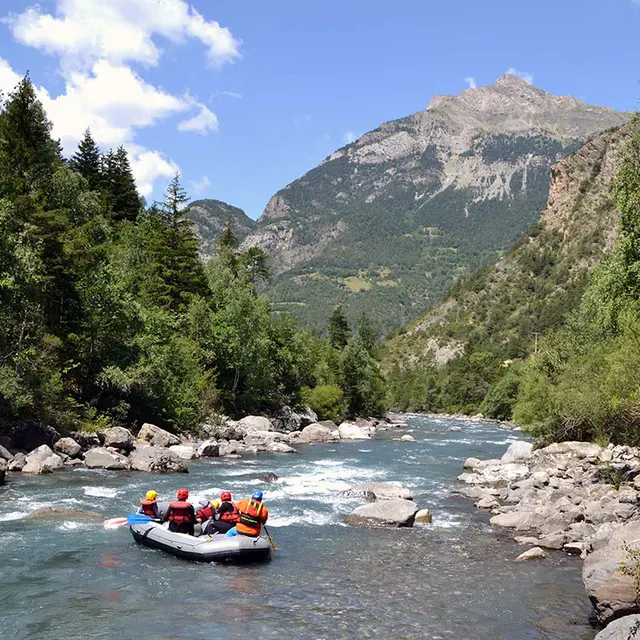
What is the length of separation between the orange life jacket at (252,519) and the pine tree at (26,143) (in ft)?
115

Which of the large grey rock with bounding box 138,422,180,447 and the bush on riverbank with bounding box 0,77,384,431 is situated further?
the large grey rock with bounding box 138,422,180,447

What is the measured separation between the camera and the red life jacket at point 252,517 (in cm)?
1529

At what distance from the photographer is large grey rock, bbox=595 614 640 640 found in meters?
8.91

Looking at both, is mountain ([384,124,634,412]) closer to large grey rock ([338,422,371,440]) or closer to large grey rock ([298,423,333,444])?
large grey rock ([338,422,371,440])

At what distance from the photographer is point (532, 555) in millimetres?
15242

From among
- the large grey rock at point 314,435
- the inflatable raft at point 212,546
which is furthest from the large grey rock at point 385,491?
the large grey rock at point 314,435

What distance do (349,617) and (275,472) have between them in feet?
55.0

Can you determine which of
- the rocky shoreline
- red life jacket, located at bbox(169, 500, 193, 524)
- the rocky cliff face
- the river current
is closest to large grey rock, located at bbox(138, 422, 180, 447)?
the river current

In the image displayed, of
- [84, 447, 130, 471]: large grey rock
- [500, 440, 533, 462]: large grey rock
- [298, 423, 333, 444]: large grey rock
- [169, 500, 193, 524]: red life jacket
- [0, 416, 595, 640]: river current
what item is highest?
[169, 500, 193, 524]: red life jacket

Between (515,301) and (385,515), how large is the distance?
129723mm

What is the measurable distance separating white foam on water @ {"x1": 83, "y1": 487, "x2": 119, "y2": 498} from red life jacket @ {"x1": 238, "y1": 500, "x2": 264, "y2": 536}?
286 inches

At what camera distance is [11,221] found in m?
28.5

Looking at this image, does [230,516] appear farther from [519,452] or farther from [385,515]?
[519,452]

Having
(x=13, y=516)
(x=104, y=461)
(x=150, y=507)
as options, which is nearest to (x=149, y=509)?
(x=150, y=507)
